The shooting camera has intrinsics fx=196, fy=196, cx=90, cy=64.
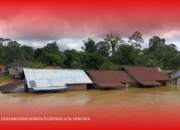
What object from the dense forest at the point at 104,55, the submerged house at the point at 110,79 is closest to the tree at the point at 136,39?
the dense forest at the point at 104,55

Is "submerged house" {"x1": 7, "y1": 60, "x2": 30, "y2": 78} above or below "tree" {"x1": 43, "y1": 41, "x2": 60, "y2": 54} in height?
below

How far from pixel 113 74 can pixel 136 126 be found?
1847cm

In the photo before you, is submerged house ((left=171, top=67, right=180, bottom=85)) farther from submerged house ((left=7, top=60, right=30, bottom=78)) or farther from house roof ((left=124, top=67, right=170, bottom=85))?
submerged house ((left=7, top=60, right=30, bottom=78))

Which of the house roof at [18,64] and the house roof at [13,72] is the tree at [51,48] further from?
the house roof at [13,72]

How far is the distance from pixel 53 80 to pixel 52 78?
0.47 meters

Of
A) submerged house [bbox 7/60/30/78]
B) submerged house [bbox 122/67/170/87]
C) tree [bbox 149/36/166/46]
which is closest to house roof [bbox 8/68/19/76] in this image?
submerged house [bbox 7/60/30/78]

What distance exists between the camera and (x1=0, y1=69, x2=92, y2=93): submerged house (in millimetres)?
21062

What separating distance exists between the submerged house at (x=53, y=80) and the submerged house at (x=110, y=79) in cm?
108

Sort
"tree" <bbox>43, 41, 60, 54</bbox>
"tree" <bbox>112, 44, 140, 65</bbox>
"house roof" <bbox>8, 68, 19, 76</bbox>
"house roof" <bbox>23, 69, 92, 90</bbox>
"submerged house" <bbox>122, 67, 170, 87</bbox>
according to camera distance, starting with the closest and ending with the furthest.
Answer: "house roof" <bbox>23, 69, 92, 90</bbox> < "submerged house" <bbox>122, 67, 170, 87</bbox> < "house roof" <bbox>8, 68, 19, 76</bbox> < "tree" <bbox>112, 44, 140, 65</bbox> < "tree" <bbox>43, 41, 60, 54</bbox>

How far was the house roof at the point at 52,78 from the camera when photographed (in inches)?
834

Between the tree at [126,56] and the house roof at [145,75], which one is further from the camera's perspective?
the tree at [126,56]

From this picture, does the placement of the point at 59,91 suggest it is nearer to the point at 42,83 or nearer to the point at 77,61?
the point at 42,83

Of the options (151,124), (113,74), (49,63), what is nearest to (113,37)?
(49,63)

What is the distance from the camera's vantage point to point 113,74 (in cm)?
2803
